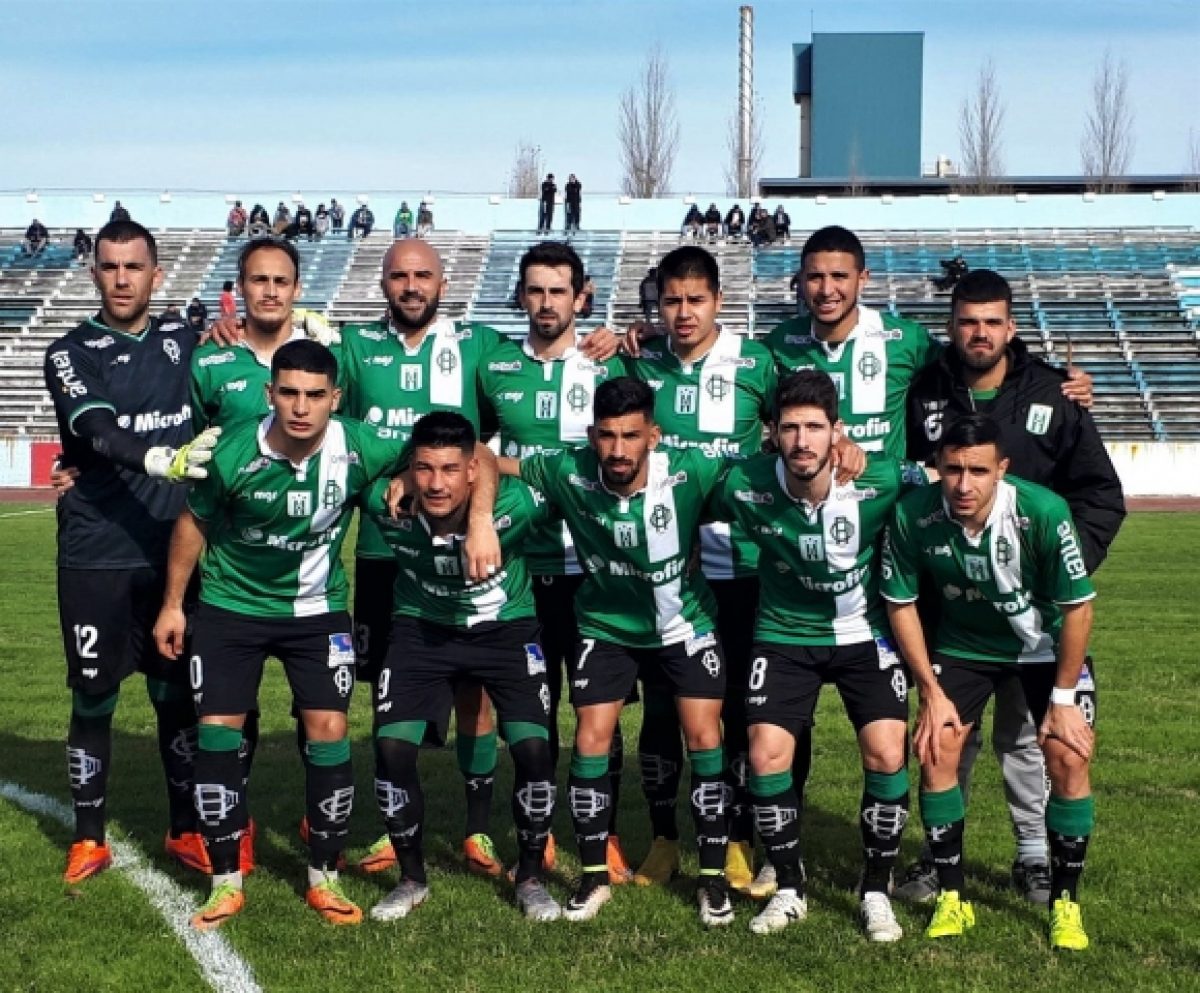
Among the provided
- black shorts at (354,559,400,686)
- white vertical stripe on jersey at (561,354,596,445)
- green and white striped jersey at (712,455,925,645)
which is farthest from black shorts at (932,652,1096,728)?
black shorts at (354,559,400,686)

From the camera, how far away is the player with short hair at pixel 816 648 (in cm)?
571

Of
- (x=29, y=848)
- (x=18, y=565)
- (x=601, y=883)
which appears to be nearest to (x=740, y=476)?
(x=601, y=883)

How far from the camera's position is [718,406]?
6332 mm

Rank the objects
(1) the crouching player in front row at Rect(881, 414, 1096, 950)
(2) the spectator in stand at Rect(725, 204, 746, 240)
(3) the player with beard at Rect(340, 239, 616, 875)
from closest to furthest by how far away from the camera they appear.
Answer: (1) the crouching player in front row at Rect(881, 414, 1096, 950)
(3) the player with beard at Rect(340, 239, 616, 875)
(2) the spectator in stand at Rect(725, 204, 746, 240)

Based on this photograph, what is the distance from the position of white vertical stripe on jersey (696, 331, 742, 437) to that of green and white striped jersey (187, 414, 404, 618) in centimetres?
123

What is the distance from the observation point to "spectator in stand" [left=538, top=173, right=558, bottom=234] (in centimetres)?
4159

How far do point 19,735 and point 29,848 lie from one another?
8.65ft

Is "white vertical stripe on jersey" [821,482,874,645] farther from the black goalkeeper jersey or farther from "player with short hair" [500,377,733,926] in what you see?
the black goalkeeper jersey

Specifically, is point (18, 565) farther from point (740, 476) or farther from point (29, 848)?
point (740, 476)

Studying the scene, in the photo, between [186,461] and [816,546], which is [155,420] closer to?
[186,461]

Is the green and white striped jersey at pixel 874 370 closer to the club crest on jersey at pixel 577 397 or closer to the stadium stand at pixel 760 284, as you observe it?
the club crest on jersey at pixel 577 397

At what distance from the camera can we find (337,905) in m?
5.78

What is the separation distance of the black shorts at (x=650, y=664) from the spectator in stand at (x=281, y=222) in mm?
36768

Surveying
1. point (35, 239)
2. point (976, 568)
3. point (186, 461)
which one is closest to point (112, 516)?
point (186, 461)
